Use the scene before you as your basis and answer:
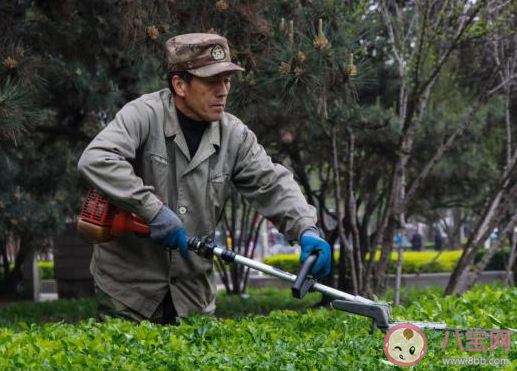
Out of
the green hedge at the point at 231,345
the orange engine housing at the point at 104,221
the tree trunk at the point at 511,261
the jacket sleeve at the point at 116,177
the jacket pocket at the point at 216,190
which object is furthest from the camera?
the tree trunk at the point at 511,261

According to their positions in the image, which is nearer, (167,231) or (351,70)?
(167,231)

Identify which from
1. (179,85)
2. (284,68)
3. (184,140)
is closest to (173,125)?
(184,140)

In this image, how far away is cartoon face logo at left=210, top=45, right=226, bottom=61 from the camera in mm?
3697

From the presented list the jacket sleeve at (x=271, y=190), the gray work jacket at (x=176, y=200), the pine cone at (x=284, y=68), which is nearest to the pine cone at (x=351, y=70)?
the pine cone at (x=284, y=68)

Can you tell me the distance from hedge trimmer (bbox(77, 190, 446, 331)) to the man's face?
574 millimetres

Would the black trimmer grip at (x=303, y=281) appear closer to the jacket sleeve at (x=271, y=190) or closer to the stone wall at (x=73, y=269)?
the jacket sleeve at (x=271, y=190)

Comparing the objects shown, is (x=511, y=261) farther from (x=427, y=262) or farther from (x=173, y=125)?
(x=427, y=262)

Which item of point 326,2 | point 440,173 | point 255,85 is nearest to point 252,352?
point 255,85

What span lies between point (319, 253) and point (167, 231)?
629 mm

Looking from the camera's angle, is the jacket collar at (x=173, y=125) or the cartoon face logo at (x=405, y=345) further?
the jacket collar at (x=173, y=125)

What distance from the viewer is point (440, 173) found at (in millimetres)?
11234

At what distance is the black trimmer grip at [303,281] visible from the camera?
3234mm

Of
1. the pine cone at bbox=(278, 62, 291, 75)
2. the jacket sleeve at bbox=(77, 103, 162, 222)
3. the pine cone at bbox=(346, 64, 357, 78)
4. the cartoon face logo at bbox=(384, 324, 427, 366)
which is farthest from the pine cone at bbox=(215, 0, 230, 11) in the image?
the cartoon face logo at bbox=(384, 324, 427, 366)

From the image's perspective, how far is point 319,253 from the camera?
3363 millimetres
